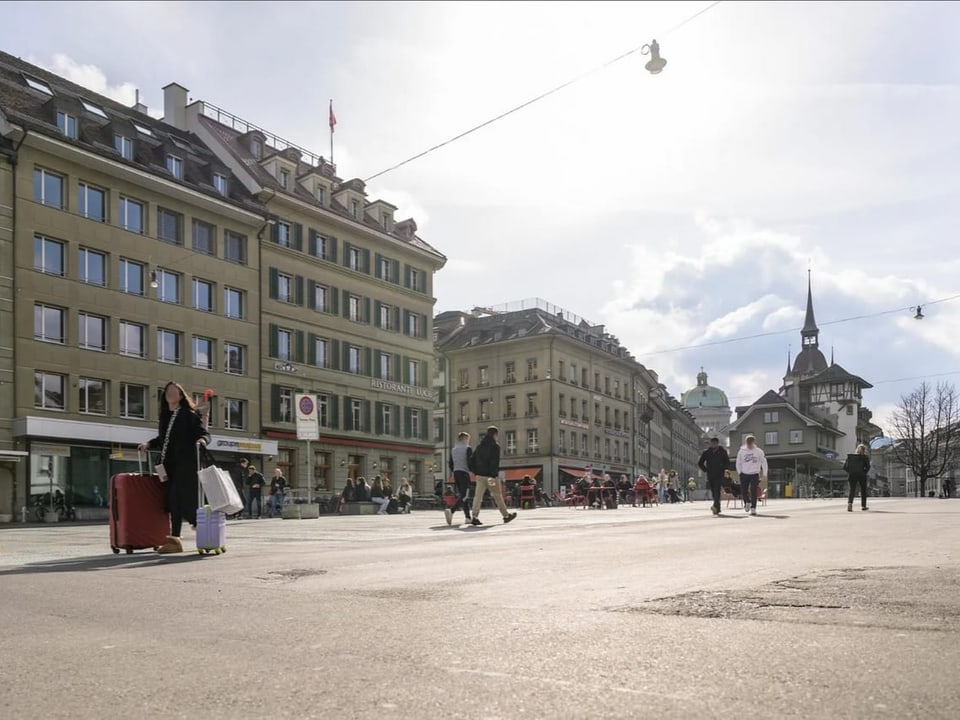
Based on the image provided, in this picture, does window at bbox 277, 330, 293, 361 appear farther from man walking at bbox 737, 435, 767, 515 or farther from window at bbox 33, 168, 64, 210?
man walking at bbox 737, 435, 767, 515

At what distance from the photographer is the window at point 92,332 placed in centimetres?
3766

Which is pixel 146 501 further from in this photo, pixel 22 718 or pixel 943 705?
pixel 943 705

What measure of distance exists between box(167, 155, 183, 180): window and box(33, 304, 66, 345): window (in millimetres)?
9199

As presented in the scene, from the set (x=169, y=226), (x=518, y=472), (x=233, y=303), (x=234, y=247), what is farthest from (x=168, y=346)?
(x=518, y=472)

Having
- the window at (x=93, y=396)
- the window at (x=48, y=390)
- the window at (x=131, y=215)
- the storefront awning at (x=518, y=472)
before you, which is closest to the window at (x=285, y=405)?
the window at (x=93, y=396)

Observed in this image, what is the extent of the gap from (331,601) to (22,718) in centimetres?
255

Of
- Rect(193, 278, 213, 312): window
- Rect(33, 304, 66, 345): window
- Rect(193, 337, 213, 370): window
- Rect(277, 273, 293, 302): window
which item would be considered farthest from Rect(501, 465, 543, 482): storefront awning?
Rect(33, 304, 66, 345): window

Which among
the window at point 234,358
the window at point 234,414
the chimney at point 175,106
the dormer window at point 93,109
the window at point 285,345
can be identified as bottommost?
the window at point 234,414

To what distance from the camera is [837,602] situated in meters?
5.23

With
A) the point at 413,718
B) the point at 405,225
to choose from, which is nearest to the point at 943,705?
the point at 413,718

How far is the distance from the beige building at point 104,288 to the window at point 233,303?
97 mm

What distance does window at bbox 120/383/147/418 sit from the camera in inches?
1539

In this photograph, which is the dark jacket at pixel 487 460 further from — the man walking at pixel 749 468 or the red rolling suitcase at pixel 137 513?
the red rolling suitcase at pixel 137 513

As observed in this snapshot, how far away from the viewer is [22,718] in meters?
3.06
